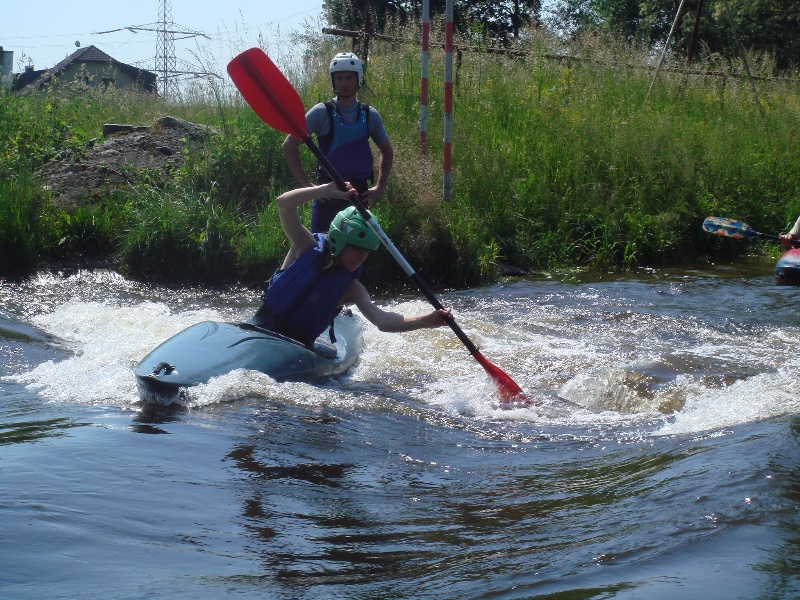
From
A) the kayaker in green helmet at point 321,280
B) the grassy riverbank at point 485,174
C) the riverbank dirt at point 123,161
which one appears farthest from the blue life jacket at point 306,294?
the riverbank dirt at point 123,161

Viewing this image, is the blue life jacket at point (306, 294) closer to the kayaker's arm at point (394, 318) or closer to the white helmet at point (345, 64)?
the kayaker's arm at point (394, 318)

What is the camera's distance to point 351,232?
4504 mm

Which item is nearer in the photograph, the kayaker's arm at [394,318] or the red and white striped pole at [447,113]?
the kayaker's arm at [394,318]

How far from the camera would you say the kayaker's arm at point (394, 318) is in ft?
15.0

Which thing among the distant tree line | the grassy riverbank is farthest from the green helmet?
the distant tree line

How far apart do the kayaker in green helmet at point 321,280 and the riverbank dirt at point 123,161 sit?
4775 millimetres

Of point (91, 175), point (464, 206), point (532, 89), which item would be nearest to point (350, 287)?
point (464, 206)

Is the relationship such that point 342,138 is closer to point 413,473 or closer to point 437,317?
point 437,317

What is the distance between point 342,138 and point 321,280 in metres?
1.64

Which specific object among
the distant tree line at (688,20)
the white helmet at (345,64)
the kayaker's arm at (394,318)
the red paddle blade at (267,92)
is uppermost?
the distant tree line at (688,20)

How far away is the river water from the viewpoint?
2414mm

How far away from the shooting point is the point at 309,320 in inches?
191

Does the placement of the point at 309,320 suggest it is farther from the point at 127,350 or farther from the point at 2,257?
the point at 2,257

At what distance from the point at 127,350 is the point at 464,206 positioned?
425 cm
